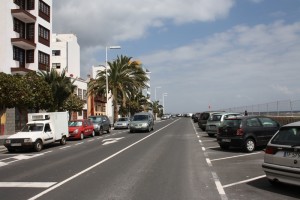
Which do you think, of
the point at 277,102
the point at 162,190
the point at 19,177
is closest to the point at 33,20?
the point at 277,102

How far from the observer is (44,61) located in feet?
145

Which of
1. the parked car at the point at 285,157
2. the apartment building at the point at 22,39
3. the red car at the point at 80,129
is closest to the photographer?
the parked car at the point at 285,157

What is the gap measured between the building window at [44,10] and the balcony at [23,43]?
4678 millimetres

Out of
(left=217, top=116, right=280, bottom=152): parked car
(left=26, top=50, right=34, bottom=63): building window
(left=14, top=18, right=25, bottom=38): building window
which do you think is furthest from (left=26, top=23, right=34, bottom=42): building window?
(left=217, top=116, right=280, bottom=152): parked car

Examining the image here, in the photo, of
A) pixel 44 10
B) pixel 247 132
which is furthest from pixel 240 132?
pixel 44 10

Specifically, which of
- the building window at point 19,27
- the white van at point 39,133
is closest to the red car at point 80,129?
the white van at point 39,133

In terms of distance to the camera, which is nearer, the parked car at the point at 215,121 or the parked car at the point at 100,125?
the parked car at the point at 215,121

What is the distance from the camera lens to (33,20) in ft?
134

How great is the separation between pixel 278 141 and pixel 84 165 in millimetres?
6950

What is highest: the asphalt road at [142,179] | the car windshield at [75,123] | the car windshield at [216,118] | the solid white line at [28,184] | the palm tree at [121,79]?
the palm tree at [121,79]

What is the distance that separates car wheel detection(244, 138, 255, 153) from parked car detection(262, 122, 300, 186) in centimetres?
785

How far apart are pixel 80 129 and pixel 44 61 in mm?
18851

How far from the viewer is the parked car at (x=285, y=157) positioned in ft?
26.3

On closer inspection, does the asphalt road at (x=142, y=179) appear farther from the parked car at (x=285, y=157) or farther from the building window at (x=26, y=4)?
the building window at (x=26, y=4)
